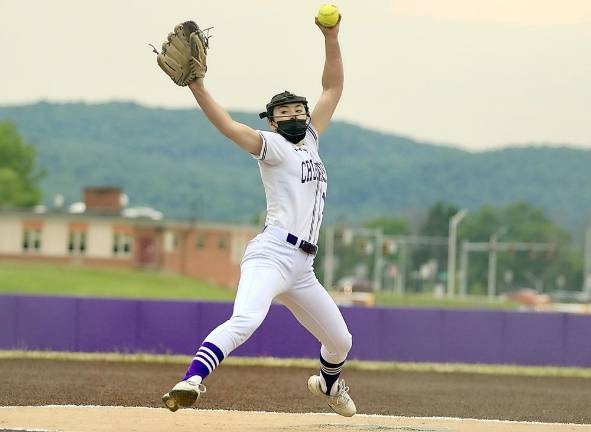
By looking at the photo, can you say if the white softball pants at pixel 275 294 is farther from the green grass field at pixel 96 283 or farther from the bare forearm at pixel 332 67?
the green grass field at pixel 96 283

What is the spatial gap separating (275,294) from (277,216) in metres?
0.53

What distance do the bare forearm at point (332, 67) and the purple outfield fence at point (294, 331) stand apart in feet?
38.9

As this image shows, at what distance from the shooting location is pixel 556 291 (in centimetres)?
16700

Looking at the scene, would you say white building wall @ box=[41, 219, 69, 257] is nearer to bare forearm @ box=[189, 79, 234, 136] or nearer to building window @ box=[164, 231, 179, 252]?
building window @ box=[164, 231, 179, 252]

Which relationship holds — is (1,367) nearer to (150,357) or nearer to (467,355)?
(150,357)

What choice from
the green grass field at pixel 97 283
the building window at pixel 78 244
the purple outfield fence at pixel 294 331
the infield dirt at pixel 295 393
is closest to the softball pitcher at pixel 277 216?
the infield dirt at pixel 295 393

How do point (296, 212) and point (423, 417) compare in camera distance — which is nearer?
point (296, 212)

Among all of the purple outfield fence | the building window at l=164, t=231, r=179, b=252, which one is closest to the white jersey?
the purple outfield fence

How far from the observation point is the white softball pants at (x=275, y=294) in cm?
795

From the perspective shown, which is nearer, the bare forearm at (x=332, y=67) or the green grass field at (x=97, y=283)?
the bare forearm at (x=332, y=67)

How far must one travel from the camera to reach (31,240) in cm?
8794

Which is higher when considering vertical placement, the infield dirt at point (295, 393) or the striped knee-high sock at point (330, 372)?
the striped knee-high sock at point (330, 372)

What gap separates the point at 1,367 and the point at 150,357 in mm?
3624

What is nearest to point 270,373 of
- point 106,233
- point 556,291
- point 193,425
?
point 193,425
